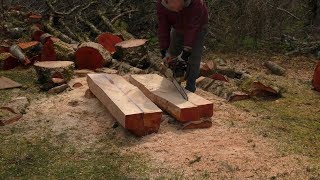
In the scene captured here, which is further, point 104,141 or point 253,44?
point 253,44

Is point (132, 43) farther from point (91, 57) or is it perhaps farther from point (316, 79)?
point (316, 79)

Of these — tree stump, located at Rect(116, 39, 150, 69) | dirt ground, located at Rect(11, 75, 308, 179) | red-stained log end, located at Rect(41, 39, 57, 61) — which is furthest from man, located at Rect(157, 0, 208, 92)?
red-stained log end, located at Rect(41, 39, 57, 61)

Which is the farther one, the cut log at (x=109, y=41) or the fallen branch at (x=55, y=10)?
the fallen branch at (x=55, y=10)

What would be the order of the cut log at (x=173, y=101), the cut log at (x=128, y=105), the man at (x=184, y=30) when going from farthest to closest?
the man at (x=184, y=30) → the cut log at (x=173, y=101) → the cut log at (x=128, y=105)

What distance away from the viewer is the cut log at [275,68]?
7589 mm

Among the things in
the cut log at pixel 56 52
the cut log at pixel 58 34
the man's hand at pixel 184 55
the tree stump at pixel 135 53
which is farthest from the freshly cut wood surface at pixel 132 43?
the man's hand at pixel 184 55

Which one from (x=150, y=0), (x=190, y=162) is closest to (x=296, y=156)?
(x=190, y=162)

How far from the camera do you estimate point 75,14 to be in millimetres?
9867

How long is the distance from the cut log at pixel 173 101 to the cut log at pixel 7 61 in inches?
115

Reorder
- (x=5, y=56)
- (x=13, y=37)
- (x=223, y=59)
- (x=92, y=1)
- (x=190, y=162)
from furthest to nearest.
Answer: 1. (x=92, y=1)
2. (x=13, y=37)
3. (x=223, y=59)
4. (x=5, y=56)
5. (x=190, y=162)

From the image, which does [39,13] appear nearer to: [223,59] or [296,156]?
[223,59]

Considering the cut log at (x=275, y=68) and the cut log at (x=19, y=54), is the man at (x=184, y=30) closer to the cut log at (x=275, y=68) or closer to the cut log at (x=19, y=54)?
the cut log at (x=275, y=68)

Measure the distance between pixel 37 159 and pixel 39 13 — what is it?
7057 millimetres

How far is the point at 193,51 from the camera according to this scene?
554cm
